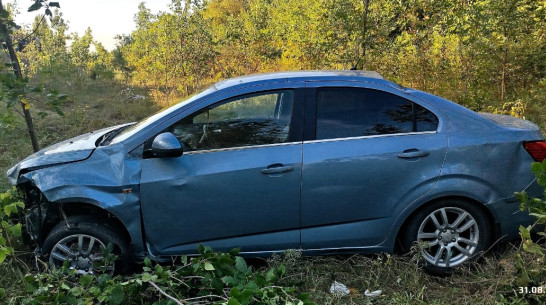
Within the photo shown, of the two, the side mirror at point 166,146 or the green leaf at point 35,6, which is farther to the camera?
the green leaf at point 35,6

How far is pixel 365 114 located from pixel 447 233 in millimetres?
1086

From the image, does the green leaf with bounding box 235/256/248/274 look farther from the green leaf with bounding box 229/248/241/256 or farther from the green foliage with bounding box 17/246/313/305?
the green leaf with bounding box 229/248/241/256

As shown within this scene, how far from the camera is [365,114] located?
123 inches

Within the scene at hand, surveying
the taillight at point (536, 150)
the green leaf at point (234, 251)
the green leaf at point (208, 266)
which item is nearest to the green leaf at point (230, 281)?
the green leaf at point (208, 266)

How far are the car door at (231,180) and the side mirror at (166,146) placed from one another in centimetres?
9

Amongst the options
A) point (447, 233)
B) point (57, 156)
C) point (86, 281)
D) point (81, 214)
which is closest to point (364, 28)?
point (447, 233)

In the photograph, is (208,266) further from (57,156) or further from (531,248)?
(531,248)

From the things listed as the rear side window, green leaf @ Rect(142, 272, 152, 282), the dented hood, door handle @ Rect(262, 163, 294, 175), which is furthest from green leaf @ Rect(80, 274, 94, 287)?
the rear side window

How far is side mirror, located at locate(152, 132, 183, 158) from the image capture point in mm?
2854

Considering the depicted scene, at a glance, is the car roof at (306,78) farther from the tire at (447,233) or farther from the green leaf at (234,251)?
the green leaf at (234,251)

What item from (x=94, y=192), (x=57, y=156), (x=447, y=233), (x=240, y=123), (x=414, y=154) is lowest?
(x=447, y=233)

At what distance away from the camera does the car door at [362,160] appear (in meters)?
3.00

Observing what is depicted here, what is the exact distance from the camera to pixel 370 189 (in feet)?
9.91

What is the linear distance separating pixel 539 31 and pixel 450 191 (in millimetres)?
5900
